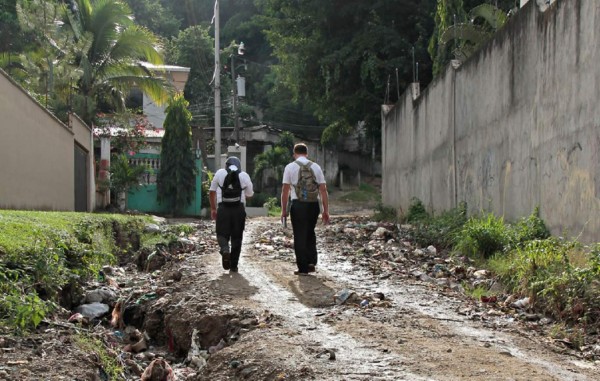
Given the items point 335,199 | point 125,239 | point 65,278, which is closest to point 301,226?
point 65,278

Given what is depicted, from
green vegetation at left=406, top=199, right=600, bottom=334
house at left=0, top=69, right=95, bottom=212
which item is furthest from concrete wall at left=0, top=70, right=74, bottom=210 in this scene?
green vegetation at left=406, top=199, right=600, bottom=334

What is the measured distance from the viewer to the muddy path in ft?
13.7

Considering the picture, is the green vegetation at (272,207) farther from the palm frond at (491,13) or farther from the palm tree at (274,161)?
the palm frond at (491,13)

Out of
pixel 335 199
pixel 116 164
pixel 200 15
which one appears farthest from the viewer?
pixel 200 15

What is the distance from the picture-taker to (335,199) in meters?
38.1

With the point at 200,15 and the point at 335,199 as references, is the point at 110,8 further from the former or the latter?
the point at 200,15

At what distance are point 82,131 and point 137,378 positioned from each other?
15051 mm

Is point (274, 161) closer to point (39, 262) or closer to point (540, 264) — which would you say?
point (540, 264)

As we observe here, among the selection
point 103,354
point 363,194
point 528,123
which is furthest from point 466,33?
point 363,194

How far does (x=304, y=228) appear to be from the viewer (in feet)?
26.5

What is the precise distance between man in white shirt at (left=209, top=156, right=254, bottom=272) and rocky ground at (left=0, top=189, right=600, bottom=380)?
294mm

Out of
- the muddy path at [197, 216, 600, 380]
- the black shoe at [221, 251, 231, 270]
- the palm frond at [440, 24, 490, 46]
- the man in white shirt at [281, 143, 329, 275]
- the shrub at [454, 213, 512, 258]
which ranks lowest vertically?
the muddy path at [197, 216, 600, 380]

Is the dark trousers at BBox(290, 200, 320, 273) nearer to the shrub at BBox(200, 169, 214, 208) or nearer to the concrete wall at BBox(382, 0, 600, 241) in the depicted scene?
the concrete wall at BBox(382, 0, 600, 241)

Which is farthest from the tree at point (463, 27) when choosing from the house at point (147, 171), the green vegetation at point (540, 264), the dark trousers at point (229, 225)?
the house at point (147, 171)
